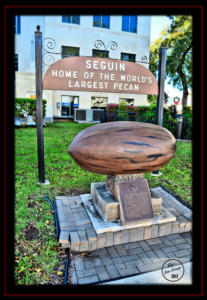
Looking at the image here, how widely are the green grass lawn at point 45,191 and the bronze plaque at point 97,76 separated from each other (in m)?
2.14

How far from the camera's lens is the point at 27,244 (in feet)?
9.66

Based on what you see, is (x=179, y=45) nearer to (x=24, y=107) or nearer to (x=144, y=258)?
(x=24, y=107)

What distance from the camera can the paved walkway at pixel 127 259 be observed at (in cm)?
247

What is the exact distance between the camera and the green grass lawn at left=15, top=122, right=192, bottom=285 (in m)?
2.61

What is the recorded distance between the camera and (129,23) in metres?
16.5

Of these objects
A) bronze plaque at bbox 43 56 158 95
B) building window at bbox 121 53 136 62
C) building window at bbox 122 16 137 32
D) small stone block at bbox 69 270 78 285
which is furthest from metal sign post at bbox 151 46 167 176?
building window at bbox 122 16 137 32

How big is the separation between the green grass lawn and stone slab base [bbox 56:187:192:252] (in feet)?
0.68

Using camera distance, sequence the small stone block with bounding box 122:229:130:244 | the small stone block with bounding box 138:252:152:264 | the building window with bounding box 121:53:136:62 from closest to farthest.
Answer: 1. the small stone block with bounding box 138:252:152:264
2. the small stone block with bounding box 122:229:130:244
3. the building window with bounding box 121:53:136:62

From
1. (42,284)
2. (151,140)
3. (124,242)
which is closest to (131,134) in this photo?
(151,140)

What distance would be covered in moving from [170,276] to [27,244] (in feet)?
6.19

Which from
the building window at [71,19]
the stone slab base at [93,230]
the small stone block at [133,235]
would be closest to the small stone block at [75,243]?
the stone slab base at [93,230]

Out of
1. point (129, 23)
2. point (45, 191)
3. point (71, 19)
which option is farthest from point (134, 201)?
point (129, 23)

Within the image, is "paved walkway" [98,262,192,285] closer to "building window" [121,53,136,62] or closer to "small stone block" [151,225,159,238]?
"small stone block" [151,225,159,238]

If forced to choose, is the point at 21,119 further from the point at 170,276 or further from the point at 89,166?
the point at 170,276
